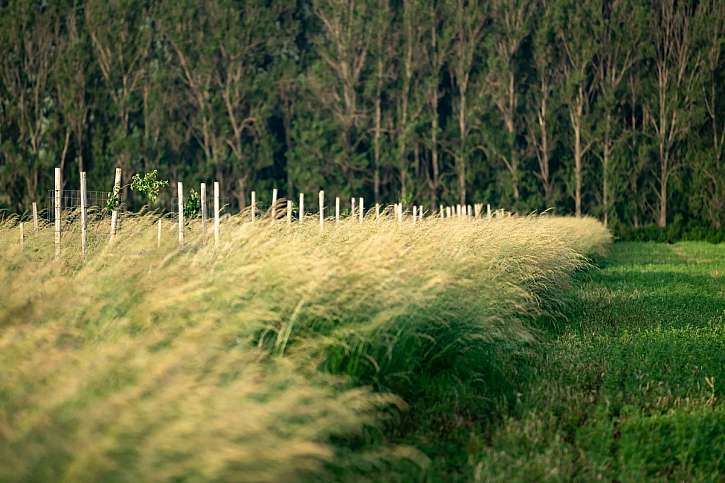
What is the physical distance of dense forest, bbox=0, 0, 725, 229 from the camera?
34.2 metres

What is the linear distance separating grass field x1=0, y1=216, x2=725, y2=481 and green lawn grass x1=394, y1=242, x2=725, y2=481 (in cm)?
2

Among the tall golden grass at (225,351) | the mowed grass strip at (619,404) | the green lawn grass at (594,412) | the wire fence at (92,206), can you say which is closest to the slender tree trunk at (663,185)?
the wire fence at (92,206)

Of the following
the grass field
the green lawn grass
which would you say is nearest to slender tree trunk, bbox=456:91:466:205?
the green lawn grass

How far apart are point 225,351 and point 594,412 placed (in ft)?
7.56

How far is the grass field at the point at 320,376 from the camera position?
3.14 m

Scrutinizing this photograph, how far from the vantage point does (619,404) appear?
5.92m

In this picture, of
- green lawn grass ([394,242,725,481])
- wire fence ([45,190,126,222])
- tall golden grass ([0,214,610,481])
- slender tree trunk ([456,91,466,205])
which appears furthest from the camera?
slender tree trunk ([456,91,466,205])

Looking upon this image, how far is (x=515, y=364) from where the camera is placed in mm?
6957

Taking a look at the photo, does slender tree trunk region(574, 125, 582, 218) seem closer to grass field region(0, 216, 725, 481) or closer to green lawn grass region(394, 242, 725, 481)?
green lawn grass region(394, 242, 725, 481)

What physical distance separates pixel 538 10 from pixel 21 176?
19.2 m

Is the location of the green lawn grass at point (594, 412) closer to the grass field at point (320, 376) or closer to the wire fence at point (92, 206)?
the grass field at point (320, 376)

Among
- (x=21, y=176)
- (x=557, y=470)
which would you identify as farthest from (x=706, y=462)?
(x=21, y=176)

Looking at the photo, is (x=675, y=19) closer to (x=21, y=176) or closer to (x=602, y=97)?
(x=602, y=97)

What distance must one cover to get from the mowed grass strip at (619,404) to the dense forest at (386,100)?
958 inches
